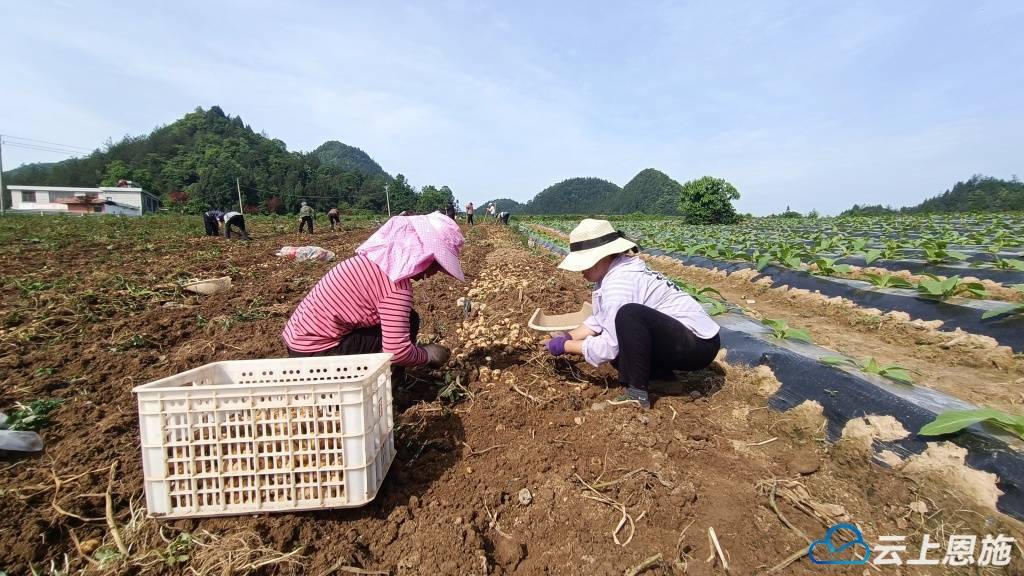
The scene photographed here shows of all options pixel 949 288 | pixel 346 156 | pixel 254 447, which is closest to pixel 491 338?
pixel 254 447

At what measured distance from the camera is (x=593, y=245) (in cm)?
239

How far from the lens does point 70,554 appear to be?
4.91ft

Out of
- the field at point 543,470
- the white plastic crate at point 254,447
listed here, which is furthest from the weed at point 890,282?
the white plastic crate at point 254,447

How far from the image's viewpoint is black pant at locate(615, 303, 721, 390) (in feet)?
7.50

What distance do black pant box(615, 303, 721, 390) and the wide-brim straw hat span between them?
0.30 m

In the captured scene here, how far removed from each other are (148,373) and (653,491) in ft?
Answer: 10.4

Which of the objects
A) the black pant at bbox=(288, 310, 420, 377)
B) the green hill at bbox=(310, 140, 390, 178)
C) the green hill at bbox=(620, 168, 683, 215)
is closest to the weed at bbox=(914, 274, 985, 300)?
the black pant at bbox=(288, 310, 420, 377)

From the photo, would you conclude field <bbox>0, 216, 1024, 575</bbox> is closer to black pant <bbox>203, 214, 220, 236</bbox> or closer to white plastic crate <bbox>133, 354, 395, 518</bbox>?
white plastic crate <bbox>133, 354, 395, 518</bbox>

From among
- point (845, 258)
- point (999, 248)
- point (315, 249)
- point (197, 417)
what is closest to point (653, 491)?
point (197, 417)

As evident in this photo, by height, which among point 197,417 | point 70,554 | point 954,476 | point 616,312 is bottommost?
point 70,554

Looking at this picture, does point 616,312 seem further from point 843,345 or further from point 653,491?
point 843,345

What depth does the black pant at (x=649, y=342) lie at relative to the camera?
7.50ft

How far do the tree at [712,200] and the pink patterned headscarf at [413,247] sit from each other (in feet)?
80.3

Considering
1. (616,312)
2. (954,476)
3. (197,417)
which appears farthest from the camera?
(616,312)
